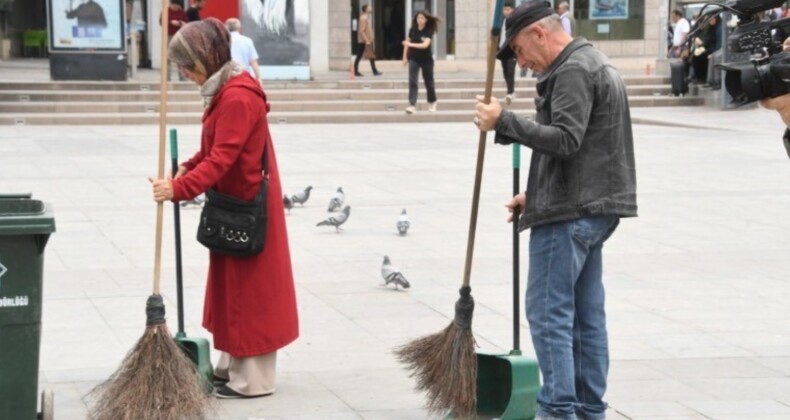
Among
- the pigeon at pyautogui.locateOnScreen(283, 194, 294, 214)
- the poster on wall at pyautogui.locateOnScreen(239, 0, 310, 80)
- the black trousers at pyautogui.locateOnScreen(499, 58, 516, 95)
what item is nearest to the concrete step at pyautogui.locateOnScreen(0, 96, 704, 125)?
the black trousers at pyautogui.locateOnScreen(499, 58, 516, 95)

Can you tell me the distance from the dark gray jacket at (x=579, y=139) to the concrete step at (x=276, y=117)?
16.7 meters

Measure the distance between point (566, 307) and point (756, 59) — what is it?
55.4 inches

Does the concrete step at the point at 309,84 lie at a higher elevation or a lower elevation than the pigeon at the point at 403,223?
higher

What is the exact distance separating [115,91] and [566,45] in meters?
18.4

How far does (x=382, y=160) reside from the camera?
16.3m

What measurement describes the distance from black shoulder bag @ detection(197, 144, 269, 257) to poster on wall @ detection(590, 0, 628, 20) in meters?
28.0

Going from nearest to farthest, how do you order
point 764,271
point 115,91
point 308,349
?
1. point 308,349
2. point 764,271
3. point 115,91

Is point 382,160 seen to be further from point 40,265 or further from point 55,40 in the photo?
point 40,265

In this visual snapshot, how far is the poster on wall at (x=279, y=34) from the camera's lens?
80.5 ft

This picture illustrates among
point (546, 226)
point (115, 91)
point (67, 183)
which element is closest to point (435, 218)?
point (67, 183)

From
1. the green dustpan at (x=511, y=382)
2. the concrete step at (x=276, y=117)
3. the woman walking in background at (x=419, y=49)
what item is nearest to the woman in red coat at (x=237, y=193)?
the green dustpan at (x=511, y=382)

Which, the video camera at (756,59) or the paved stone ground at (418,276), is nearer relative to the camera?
the video camera at (756,59)

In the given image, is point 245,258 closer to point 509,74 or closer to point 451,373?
point 451,373

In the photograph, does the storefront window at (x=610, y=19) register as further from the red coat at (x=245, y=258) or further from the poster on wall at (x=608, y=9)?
the red coat at (x=245, y=258)
